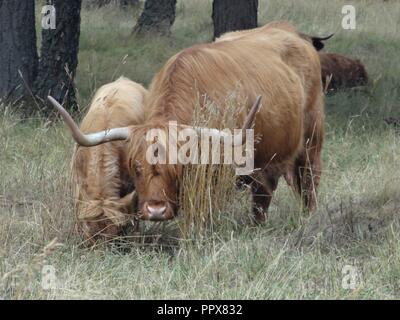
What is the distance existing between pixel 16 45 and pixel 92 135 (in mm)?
5344

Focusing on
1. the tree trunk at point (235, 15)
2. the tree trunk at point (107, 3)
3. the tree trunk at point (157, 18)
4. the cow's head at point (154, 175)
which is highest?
the cow's head at point (154, 175)

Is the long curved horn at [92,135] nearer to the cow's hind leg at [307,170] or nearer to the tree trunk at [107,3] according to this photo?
the cow's hind leg at [307,170]

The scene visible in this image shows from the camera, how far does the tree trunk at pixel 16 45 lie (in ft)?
38.6

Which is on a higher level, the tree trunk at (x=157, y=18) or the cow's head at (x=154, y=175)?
the cow's head at (x=154, y=175)

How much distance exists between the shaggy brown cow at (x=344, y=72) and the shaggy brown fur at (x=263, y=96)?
15.5ft

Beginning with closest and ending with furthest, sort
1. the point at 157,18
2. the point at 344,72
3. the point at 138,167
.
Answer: the point at 138,167 → the point at 344,72 → the point at 157,18

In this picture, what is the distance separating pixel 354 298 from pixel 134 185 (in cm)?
186

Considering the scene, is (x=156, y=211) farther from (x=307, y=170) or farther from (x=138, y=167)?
(x=307, y=170)

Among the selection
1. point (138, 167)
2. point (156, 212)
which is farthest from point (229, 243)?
point (138, 167)

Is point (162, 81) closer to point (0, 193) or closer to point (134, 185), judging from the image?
point (134, 185)

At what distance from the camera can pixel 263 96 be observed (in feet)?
25.6

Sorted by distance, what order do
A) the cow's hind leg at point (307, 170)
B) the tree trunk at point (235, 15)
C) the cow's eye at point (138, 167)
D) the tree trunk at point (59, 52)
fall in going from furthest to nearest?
1. the tree trunk at point (235, 15)
2. the tree trunk at point (59, 52)
3. the cow's hind leg at point (307, 170)
4. the cow's eye at point (138, 167)

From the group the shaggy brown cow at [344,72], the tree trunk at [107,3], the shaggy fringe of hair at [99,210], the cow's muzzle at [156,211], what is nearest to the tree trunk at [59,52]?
the shaggy brown cow at [344,72]

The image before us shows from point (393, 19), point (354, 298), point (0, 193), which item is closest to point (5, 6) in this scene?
point (0, 193)
